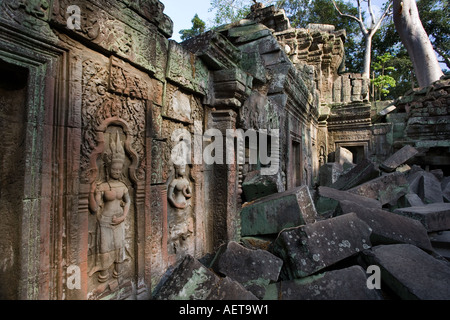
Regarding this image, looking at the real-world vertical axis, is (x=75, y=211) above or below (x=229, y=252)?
above

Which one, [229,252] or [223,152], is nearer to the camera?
[229,252]

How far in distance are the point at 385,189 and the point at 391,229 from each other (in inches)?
82.3

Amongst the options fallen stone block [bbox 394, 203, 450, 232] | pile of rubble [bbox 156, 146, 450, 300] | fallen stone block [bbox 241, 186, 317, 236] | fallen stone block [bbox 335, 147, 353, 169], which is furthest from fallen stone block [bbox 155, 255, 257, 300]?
fallen stone block [bbox 335, 147, 353, 169]

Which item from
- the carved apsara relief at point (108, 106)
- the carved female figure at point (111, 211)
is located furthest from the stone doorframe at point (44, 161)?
the carved female figure at point (111, 211)

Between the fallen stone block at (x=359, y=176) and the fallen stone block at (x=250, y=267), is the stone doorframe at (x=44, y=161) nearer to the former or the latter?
the fallen stone block at (x=250, y=267)

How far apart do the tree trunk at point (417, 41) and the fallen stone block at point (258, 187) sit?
13478 millimetres

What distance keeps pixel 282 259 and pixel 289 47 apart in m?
8.29

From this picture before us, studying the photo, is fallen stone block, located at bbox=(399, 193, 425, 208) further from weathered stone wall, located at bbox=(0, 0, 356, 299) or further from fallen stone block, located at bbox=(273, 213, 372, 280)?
weathered stone wall, located at bbox=(0, 0, 356, 299)

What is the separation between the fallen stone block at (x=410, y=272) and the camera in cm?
186

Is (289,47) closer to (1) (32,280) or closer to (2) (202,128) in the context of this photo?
(2) (202,128)

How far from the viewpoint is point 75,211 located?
167cm

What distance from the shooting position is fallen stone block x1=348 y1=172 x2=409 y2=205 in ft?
14.7

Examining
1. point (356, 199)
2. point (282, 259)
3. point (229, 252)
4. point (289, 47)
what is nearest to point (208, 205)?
point (229, 252)
